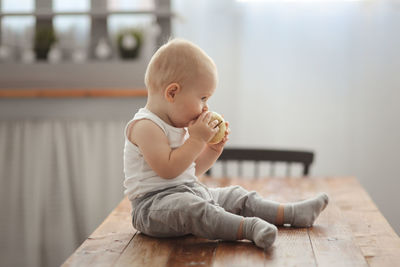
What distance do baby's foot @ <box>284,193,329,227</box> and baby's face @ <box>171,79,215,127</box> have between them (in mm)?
307

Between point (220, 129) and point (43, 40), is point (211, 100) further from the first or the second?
point (220, 129)

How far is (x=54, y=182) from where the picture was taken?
2.72m

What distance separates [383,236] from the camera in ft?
3.94

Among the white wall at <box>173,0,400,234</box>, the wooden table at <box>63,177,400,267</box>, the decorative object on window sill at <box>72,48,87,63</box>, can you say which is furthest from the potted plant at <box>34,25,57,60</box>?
the wooden table at <box>63,177,400,267</box>

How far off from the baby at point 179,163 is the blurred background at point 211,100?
1.48 m

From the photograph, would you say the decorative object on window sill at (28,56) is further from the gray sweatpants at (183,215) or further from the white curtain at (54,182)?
the gray sweatpants at (183,215)

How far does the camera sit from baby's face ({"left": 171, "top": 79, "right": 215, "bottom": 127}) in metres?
1.19

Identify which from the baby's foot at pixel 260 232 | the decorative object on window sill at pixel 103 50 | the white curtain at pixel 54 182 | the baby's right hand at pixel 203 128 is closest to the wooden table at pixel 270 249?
the baby's foot at pixel 260 232

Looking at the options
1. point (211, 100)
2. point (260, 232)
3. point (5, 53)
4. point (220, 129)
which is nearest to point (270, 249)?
point (260, 232)

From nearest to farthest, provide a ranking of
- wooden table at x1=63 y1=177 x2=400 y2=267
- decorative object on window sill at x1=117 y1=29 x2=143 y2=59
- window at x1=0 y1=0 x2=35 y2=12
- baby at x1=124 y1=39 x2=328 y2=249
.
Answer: wooden table at x1=63 y1=177 x2=400 y2=267, baby at x1=124 y1=39 x2=328 y2=249, decorative object on window sill at x1=117 y1=29 x2=143 y2=59, window at x1=0 y1=0 x2=35 y2=12

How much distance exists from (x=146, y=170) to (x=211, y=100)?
156 centimetres

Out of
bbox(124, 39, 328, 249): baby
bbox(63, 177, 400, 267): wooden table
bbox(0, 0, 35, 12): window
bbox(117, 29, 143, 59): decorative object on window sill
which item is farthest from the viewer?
bbox(0, 0, 35, 12): window

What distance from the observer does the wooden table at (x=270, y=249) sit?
1.03 m

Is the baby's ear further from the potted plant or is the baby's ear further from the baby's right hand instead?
the potted plant
